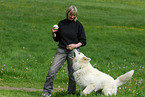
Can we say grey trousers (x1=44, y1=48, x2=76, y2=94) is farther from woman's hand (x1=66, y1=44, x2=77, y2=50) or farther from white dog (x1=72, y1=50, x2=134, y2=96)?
white dog (x1=72, y1=50, x2=134, y2=96)

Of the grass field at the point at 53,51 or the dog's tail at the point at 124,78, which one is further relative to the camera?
the grass field at the point at 53,51

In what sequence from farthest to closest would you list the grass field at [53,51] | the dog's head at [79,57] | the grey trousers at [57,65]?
the grass field at [53,51] → the grey trousers at [57,65] → the dog's head at [79,57]

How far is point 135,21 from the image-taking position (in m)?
38.5

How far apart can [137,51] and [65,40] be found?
14.2 meters

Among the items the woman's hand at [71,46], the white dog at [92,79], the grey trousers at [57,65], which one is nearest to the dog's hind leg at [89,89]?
the white dog at [92,79]

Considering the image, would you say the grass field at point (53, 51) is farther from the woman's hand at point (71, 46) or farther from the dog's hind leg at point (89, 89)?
the woman's hand at point (71, 46)

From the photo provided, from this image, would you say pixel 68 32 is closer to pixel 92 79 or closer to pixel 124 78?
pixel 92 79

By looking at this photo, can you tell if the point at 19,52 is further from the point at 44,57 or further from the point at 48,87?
the point at 48,87

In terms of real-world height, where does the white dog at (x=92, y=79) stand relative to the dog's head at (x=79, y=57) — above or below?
below

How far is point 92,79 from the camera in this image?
625cm

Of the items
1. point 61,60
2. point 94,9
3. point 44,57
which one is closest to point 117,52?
point 44,57

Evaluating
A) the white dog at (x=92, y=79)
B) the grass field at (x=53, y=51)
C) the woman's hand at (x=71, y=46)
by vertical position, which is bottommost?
the grass field at (x=53, y=51)

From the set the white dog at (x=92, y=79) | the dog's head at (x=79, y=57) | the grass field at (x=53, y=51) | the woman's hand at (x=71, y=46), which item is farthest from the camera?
the grass field at (x=53, y=51)

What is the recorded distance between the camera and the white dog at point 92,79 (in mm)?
6191
